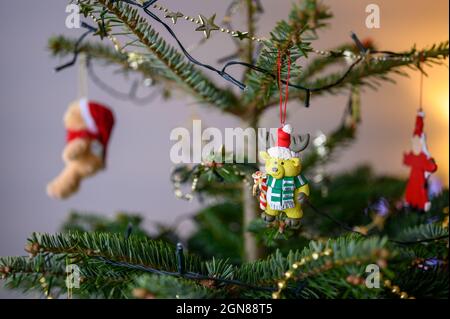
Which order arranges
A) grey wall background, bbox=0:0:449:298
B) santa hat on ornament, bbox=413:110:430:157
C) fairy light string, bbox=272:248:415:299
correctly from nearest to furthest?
fairy light string, bbox=272:248:415:299, santa hat on ornament, bbox=413:110:430:157, grey wall background, bbox=0:0:449:298

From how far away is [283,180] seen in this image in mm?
472

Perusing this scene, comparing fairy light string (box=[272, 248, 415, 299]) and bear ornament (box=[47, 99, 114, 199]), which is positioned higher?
bear ornament (box=[47, 99, 114, 199])

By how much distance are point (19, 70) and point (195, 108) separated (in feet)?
1.44

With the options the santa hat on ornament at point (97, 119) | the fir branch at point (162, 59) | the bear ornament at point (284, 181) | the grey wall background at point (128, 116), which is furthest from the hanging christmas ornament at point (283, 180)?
the grey wall background at point (128, 116)

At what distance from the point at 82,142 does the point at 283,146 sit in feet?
1.50

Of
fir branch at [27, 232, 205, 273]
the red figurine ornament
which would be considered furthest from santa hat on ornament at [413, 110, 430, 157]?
fir branch at [27, 232, 205, 273]

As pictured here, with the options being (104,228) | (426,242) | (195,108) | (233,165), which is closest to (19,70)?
(195,108)

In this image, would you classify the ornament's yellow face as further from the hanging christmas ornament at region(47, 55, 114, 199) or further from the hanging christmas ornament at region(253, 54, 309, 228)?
the hanging christmas ornament at region(47, 55, 114, 199)

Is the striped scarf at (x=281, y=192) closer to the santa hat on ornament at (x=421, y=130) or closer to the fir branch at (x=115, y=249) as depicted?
the fir branch at (x=115, y=249)

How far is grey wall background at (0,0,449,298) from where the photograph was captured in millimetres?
1219

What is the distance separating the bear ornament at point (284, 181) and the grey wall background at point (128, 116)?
Answer: 0.67 metres

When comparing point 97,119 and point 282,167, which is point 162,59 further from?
point 97,119

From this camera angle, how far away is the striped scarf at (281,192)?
0.47 meters
